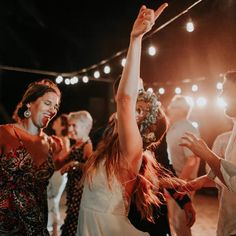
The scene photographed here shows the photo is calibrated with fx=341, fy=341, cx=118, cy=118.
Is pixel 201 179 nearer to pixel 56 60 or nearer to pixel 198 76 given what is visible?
pixel 198 76

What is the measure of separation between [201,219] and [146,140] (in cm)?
571

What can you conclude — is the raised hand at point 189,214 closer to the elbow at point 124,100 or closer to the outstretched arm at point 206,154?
the outstretched arm at point 206,154

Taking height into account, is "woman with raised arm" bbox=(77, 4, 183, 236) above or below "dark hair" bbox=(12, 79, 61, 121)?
below

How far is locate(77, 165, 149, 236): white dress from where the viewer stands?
1943mm

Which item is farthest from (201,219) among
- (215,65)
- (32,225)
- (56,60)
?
(56,60)

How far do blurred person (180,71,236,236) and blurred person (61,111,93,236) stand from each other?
1622mm

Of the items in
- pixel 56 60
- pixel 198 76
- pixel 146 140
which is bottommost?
pixel 146 140

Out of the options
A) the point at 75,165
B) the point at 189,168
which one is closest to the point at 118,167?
the point at 75,165

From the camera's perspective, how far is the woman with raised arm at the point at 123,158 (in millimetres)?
1823

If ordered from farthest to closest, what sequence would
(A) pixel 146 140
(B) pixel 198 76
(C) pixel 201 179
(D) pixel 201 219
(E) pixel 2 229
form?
(B) pixel 198 76, (D) pixel 201 219, (C) pixel 201 179, (E) pixel 2 229, (A) pixel 146 140

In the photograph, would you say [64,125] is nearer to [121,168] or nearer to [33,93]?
[33,93]

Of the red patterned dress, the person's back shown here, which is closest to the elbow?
the red patterned dress

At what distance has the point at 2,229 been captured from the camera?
93.1 inches

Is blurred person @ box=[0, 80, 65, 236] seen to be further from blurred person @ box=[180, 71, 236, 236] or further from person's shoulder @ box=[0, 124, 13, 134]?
blurred person @ box=[180, 71, 236, 236]
